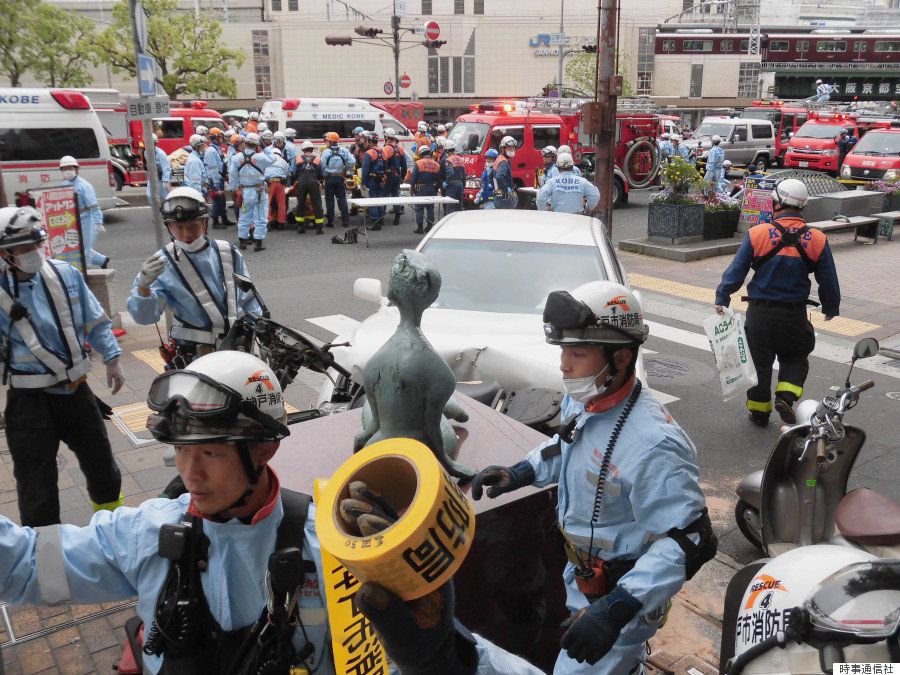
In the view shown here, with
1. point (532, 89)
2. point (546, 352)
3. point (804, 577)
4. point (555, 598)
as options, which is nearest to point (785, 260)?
point (546, 352)

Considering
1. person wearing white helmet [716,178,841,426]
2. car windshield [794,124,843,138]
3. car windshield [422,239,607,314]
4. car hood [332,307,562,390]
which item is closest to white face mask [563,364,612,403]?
car hood [332,307,562,390]

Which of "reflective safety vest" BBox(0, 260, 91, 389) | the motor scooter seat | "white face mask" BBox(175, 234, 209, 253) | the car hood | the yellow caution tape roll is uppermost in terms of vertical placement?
the yellow caution tape roll

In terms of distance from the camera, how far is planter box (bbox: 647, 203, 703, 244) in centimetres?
1488

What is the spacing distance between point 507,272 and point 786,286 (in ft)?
7.75

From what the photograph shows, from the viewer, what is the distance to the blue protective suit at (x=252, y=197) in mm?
15586

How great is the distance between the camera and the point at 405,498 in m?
1.48

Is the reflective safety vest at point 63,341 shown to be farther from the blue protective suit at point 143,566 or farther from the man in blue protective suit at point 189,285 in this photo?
the blue protective suit at point 143,566

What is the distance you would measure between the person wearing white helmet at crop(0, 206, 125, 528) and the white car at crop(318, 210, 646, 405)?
1610 millimetres

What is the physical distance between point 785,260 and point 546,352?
2.60 m

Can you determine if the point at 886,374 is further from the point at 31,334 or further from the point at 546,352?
the point at 31,334

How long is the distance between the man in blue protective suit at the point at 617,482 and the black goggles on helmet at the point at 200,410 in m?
1.28

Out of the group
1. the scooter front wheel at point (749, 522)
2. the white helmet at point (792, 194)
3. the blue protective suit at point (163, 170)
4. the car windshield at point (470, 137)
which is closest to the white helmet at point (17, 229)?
the scooter front wheel at point (749, 522)

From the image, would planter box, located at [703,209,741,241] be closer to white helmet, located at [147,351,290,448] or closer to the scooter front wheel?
the scooter front wheel

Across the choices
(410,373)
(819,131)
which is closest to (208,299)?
(410,373)
